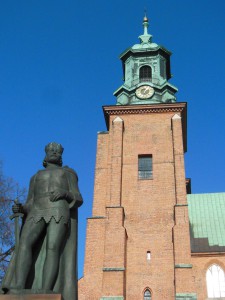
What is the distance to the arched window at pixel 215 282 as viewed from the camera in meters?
22.5

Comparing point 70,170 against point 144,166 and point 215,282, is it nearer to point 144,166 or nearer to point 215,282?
point 215,282

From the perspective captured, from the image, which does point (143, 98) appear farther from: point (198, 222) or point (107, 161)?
point (198, 222)

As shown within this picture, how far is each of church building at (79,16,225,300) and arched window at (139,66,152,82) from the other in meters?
0.23

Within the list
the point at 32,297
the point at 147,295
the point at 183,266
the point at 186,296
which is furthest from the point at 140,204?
the point at 32,297

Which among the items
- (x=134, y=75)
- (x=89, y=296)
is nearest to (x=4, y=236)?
(x=89, y=296)

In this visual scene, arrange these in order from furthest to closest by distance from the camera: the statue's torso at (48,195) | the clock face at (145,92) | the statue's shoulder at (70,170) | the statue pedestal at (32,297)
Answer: the clock face at (145,92) < the statue's shoulder at (70,170) < the statue's torso at (48,195) < the statue pedestal at (32,297)

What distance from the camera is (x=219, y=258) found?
922 inches

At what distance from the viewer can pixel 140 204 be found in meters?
23.6

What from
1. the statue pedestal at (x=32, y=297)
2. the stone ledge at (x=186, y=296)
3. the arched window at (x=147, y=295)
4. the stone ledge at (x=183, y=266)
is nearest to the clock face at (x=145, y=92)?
the stone ledge at (x=183, y=266)

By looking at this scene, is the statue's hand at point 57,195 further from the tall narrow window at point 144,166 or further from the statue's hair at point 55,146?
the tall narrow window at point 144,166

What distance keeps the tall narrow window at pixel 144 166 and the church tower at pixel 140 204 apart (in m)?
0.06

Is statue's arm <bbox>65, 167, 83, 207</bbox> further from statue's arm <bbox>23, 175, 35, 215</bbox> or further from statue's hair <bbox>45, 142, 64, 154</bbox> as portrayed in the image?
statue's arm <bbox>23, 175, 35, 215</bbox>

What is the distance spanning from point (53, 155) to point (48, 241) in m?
1.32

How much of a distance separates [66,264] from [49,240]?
41 cm
